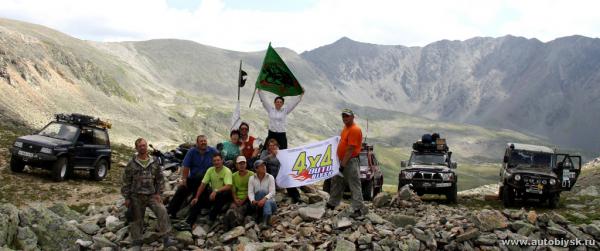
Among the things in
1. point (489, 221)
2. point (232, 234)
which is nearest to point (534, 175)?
point (489, 221)

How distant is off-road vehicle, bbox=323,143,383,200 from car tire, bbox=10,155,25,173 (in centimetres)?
1196

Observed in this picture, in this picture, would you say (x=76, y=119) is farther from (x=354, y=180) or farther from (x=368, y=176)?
(x=354, y=180)

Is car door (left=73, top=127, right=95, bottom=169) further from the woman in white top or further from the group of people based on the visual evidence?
the woman in white top

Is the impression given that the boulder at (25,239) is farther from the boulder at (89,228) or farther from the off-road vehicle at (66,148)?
the off-road vehicle at (66,148)

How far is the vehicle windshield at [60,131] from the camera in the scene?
21.4 metres

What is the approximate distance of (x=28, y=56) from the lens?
75.6 m

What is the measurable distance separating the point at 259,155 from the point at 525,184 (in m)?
11.1

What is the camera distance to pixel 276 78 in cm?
1603

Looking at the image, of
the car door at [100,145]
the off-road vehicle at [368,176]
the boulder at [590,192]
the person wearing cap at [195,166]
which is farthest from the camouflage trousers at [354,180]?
the boulder at [590,192]

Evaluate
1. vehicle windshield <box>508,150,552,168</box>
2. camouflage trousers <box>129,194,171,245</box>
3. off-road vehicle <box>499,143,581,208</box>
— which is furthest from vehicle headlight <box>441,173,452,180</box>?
camouflage trousers <box>129,194,171,245</box>

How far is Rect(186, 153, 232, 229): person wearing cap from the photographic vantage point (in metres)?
12.8

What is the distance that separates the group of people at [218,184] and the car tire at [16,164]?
33.3ft

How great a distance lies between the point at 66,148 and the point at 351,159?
43.0 feet

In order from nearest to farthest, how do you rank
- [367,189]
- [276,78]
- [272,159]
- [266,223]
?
1. [266,223]
2. [272,159]
3. [276,78]
4. [367,189]
